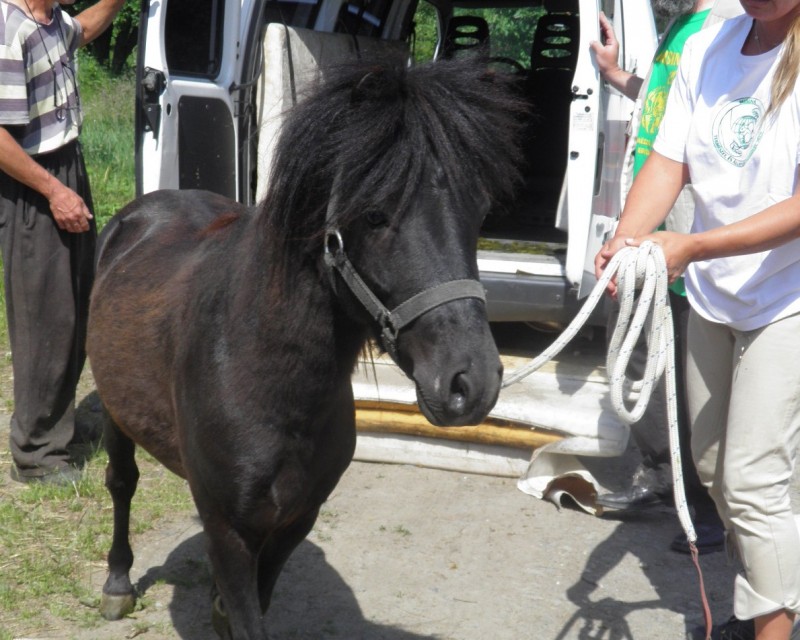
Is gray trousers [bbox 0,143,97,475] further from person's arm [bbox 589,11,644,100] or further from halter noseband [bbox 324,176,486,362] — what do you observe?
halter noseband [bbox 324,176,486,362]

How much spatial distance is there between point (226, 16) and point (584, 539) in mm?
3218

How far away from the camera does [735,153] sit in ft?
8.39

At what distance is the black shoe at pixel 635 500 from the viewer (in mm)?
4301

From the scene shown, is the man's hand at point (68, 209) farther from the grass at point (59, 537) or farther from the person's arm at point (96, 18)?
the grass at point (59, 537)

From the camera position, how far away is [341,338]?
2484 millimetres

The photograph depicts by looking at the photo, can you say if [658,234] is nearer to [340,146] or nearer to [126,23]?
[340,146]

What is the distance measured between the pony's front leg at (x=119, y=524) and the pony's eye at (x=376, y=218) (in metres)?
1.76

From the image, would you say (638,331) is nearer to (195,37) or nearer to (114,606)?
(114,606)

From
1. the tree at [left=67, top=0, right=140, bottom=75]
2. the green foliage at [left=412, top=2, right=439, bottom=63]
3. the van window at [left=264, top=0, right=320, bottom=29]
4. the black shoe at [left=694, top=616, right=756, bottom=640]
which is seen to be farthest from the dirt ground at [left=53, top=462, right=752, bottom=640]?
the tree at [left=67, top=0, right=140, bottom=75]

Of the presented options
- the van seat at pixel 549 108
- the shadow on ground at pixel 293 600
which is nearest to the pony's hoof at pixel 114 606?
the shadow on ground at pixel 293 600

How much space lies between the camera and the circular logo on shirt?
251 cm

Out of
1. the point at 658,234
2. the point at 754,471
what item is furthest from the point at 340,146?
the point at 754,471

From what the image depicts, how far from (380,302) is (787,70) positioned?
1.17m

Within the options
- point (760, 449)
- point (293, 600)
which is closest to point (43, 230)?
point (293, 600)
